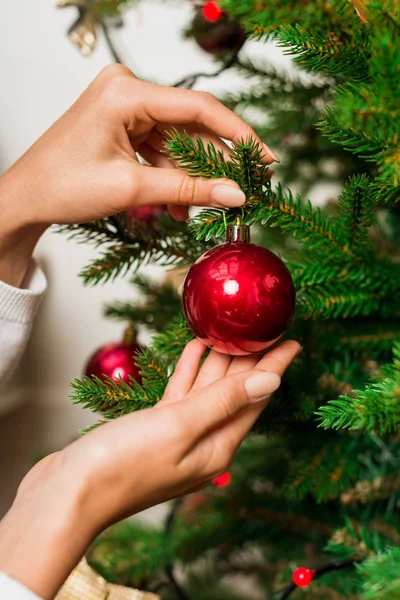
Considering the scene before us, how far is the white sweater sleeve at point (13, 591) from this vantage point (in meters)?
0.37

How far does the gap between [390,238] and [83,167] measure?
483 millimetres

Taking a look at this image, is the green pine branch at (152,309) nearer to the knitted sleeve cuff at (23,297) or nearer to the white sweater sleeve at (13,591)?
the knitted sleeve cuff at (23,297)

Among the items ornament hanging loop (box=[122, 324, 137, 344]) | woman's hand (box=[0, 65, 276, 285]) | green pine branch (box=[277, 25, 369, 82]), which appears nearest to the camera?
green pine branch (box=[277, 25, 369, 82])

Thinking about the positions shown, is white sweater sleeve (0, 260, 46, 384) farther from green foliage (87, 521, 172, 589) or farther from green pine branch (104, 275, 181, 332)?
green foliage (87, 521, 172, 589)

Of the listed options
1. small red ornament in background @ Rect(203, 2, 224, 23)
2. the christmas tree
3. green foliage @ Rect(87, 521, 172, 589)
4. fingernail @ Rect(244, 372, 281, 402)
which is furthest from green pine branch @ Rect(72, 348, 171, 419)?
small red ornament in background @ Rect(203, 2, 224, 23)

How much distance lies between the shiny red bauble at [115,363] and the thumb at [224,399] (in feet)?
0.86

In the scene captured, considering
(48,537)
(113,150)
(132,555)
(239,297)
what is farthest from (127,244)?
(132,555)

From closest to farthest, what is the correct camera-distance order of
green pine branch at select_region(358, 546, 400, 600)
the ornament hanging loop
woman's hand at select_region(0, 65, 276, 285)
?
green pine branch at select_region(358, 546, 400, 600) → woman's hand at select_region(0, 65, 276, 285) → the ornament hanging loop

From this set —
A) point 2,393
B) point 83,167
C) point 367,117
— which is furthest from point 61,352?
point 367,117

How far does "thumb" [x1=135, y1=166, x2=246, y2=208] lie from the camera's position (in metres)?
Result: 0.46

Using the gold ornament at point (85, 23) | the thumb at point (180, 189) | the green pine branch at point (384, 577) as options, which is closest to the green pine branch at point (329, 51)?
the thumb at point (180, 189)

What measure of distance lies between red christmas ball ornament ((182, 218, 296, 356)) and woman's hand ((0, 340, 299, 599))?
4cm

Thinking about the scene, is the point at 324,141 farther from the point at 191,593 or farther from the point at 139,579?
the point at 191,593

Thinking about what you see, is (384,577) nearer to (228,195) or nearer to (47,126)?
Answer: (228,195)
